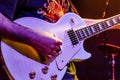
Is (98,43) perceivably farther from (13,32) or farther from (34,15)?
(13,32)

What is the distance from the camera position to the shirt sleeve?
1.32 m

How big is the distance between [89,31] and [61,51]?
24cm

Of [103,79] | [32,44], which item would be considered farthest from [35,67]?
[103,79]

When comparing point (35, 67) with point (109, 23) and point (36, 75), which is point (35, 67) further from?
point (109, 23)

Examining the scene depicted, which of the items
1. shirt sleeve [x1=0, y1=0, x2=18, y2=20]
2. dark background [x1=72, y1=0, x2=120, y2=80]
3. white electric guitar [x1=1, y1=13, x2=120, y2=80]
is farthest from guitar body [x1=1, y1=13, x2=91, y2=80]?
dark background [x1=72, y1=0, x2=120, y2=80]

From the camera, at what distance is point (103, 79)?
3076 millimetres

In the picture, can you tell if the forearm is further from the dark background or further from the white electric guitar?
the dark background

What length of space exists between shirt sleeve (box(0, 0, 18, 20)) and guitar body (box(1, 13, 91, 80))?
0.41 ft

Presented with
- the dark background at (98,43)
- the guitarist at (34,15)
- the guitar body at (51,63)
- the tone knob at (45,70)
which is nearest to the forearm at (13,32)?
the guitarist at (34,15)

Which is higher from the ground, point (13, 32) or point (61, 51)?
point (13, 32)

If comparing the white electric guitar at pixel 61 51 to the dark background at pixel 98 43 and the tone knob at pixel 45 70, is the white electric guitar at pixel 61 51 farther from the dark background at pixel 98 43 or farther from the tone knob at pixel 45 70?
the dark background at pixel 98 43

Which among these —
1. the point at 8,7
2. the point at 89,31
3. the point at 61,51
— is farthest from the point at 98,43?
the point at 8,7

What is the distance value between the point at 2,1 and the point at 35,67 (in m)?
0.36

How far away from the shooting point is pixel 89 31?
165 centimetres
